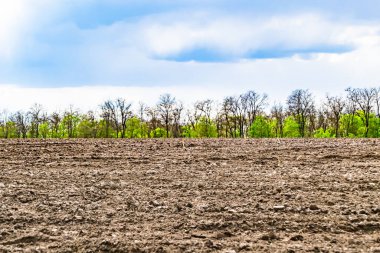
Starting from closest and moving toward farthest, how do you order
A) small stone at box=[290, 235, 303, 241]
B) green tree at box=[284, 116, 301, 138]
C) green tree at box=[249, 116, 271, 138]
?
small stone at box=[290, 235, 303, 241], green tree at box=[249, 116, 271, 138], green tree at box=[284, 116, 301, 138]

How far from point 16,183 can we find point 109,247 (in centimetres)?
389

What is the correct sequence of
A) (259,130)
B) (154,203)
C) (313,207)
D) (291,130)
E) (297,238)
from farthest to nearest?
(291,130) → (259,130) → (154,203) → (313,207) → (297,238)

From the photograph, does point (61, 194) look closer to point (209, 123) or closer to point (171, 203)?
point (171, 203)

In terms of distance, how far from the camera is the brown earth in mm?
4934

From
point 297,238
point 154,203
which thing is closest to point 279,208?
point 297,238

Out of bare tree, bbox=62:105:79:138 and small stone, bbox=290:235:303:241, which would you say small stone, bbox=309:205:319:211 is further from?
bare tree, bbox=62:105:79:138

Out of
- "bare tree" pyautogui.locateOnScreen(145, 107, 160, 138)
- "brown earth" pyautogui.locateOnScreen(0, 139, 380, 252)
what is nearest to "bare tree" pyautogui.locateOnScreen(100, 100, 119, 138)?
"bare tree" pyautogui.locateOnScreen(145, 107, 160, 138)

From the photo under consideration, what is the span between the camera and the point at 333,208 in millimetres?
5969

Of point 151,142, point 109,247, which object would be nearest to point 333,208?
point 109,247

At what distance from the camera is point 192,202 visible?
641cm

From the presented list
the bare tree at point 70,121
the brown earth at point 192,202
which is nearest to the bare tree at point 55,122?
the bare tree at point 70,121

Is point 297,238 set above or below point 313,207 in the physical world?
below

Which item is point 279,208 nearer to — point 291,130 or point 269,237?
point 269,237

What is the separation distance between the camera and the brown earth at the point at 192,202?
4.93 meters
